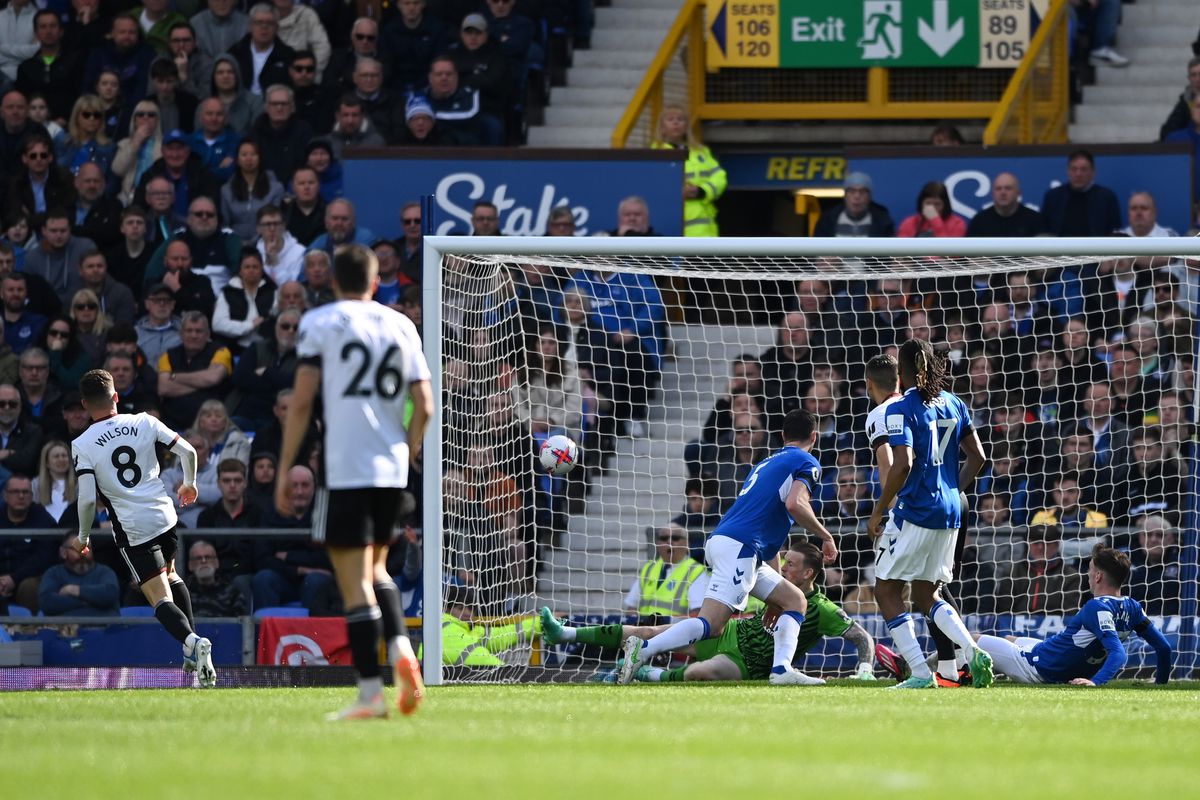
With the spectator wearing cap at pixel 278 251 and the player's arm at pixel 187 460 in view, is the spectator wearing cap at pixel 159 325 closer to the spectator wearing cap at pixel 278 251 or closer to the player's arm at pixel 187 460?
the spectator wearing cap at pixel 278 251

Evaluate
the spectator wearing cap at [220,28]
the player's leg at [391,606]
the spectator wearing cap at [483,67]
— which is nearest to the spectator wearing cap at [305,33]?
the spectator wearing cap at [220,28]

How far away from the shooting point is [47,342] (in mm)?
15734

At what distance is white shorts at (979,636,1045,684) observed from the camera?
11.4 m

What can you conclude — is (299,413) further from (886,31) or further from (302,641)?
(886,31)

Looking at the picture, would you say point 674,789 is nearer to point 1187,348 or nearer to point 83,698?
point 83,698

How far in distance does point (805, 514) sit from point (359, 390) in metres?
4.29

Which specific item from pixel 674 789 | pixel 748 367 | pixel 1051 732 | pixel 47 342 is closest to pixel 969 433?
pixel 748 367

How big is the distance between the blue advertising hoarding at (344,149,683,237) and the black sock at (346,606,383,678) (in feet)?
26.8

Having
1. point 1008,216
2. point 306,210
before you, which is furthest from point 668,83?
point 1008,216

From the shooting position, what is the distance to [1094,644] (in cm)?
1123

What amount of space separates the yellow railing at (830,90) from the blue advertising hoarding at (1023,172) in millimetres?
2458

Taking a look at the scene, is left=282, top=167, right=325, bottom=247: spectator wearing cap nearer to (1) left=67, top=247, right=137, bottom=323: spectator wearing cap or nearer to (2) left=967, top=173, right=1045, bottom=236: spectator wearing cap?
(1) left=67, top=247, right=137, bottom=323: spectator wearing cap

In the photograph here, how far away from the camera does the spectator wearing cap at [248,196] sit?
54.6 ft

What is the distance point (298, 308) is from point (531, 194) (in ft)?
6.88
